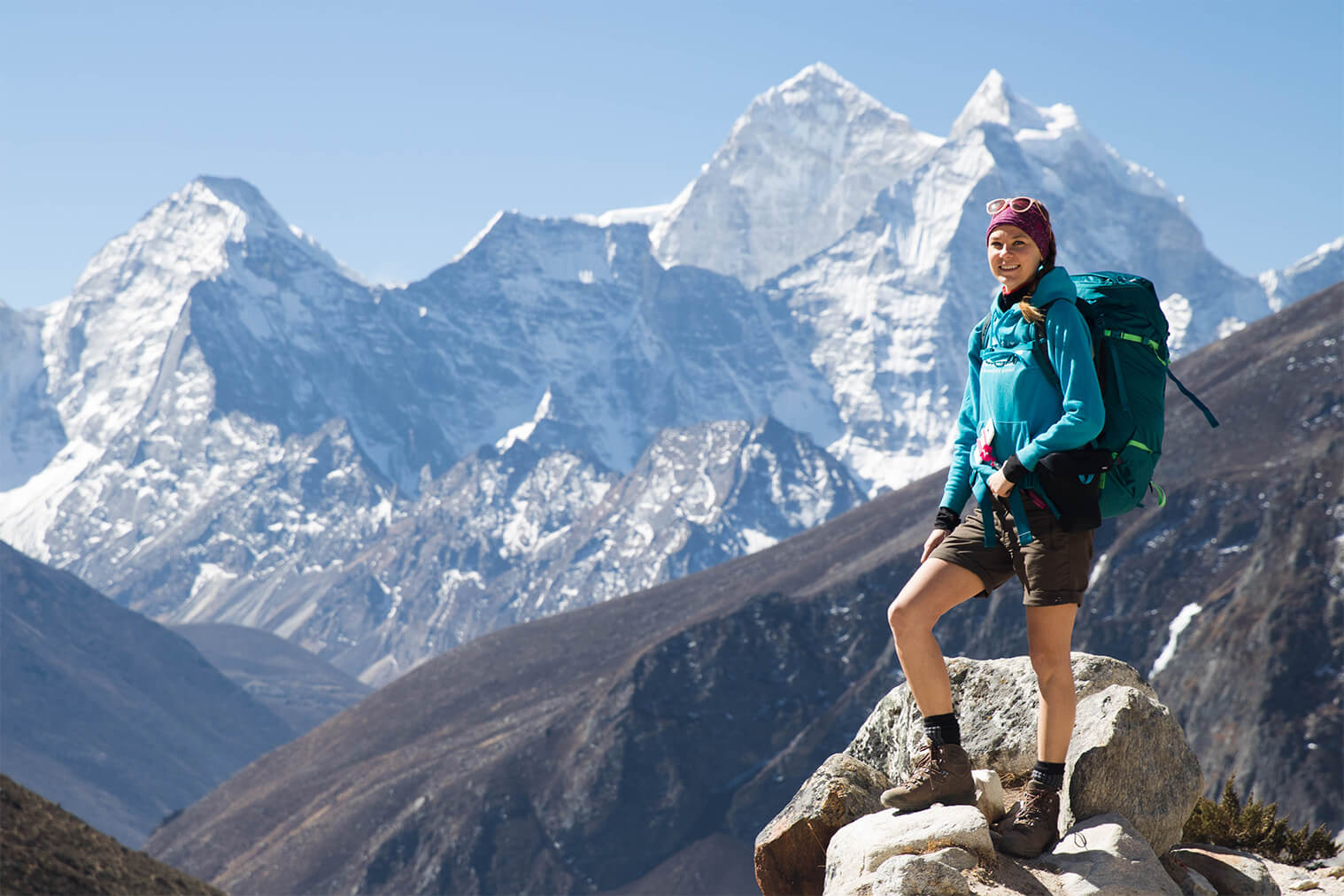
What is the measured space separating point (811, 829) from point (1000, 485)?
12.8 ft

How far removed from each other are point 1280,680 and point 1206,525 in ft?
138

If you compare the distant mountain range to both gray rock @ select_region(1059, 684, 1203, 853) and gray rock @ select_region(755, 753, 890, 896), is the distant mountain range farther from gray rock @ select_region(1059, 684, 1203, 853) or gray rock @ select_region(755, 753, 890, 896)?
gray rock @ select_region(1059, 684, 1203, 853)

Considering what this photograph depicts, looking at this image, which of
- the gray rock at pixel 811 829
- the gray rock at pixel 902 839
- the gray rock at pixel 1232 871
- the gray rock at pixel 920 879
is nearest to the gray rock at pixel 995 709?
the gray rock at pixel 811 829

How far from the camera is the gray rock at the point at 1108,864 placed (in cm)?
855

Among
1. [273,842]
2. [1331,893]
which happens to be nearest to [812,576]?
[273,842]

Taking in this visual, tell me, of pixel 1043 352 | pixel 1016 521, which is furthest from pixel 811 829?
pixel 1043 352

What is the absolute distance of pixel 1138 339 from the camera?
8.45 m

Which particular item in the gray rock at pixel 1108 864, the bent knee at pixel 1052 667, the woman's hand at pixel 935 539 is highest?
the woman's hand at pixel 935 539

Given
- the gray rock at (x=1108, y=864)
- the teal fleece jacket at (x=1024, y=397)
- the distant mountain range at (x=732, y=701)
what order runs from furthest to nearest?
1. the distant mountain range at (x=732, y=701)
2. the gray rock at (x=1108, y=864)
3. the teal fleece jacket at (x=1024, y=397)

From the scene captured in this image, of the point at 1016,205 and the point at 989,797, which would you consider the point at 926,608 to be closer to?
the point at 989,797

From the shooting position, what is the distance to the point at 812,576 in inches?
7830

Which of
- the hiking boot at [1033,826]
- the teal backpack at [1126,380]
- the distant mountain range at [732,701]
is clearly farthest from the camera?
the distant mountain range at [732,701]

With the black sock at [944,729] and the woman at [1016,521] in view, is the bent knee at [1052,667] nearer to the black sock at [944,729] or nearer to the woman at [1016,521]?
the woman at [1016,521]

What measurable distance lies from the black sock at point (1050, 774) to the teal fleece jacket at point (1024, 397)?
1.60 m
